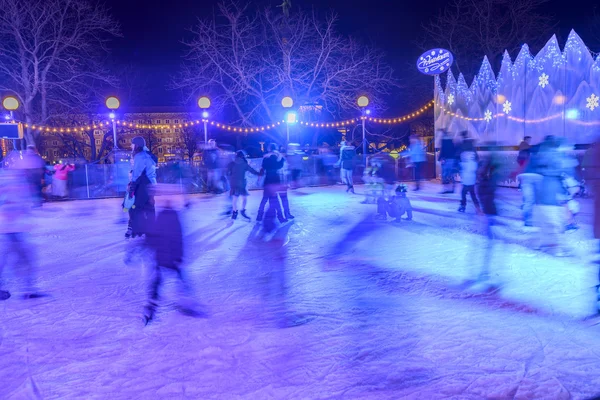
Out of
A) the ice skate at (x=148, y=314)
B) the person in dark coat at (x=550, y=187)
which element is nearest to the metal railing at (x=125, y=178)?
the person in dark coat at (x=550, y=187)

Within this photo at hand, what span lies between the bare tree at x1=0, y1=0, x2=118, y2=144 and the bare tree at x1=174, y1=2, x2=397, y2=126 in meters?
4.33

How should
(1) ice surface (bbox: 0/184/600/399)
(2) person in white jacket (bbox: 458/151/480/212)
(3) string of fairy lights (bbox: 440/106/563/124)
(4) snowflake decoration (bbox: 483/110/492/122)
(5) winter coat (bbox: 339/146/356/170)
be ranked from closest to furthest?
(1) ice surface (bbox: 0/184/600/399) → (2) person in white jacket (bbox: 458/151/480/212) → (3) string of fairy lights (bbox: 440/106/563/124) → (5) winter coat (bbox: 339/146/356/170) → (4) snowflake decoration (bbox: 483/110/492/122)

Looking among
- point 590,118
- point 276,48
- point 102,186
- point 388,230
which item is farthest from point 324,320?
point 276,48

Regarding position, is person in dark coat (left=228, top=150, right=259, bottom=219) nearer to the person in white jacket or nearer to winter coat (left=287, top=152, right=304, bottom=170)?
the person in white jacket

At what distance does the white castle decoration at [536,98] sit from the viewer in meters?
12.6

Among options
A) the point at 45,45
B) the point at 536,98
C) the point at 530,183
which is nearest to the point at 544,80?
the point at 536,98

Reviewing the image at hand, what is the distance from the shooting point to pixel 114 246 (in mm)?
7762

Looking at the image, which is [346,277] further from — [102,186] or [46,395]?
[102,186]

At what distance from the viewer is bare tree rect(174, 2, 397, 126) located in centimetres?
2111

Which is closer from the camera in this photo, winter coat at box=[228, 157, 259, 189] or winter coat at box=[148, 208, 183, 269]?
winter coat at box=[148, 208, 183, 269]

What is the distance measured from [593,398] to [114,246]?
21.8ft

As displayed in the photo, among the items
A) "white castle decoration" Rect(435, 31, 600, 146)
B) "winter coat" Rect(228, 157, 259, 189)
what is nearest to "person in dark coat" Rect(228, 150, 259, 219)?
"winter coat" Rect(228, 157, 259, 189)

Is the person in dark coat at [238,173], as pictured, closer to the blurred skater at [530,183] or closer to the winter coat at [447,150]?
the blurred skater at [530,183]

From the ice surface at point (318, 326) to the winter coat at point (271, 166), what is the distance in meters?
1.73
